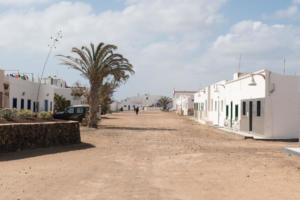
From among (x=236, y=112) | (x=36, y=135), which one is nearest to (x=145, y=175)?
(x=36, y=135)

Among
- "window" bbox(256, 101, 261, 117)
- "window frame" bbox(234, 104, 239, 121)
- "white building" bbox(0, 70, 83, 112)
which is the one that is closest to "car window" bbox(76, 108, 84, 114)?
"white building" bbox(0, 70, 83, 112)

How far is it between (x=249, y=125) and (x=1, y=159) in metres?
16.8

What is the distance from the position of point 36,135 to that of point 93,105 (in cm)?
1323

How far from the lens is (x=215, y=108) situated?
35.5 m

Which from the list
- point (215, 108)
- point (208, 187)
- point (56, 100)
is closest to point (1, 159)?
point (208, 187)

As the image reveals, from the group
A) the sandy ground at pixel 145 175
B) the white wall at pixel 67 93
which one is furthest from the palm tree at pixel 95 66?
the white wall at pixel 67 93

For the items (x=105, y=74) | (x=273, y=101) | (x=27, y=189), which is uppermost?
(x=105, y=74)

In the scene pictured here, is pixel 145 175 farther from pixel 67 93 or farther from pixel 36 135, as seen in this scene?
pixel 67 93

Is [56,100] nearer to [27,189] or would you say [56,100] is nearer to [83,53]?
[83,53]

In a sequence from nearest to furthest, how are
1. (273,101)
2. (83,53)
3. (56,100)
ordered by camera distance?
(273,101) < (83,53) < (56,100)

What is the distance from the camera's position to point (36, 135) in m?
13.1

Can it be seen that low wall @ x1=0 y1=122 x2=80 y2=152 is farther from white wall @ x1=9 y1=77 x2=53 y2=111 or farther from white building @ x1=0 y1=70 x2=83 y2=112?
white wall @ x1=9 y1=77 x2=53 y2=111

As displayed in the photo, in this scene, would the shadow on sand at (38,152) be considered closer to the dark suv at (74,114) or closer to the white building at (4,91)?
the dark suv at (74,114)

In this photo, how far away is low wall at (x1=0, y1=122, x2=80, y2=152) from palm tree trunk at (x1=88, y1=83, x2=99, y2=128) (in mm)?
10551
